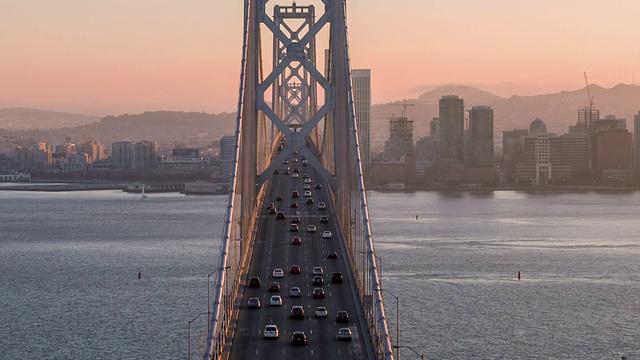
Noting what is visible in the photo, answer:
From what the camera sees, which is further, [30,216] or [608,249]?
[30,216]

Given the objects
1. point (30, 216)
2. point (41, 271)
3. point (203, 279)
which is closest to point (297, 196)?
point (203, 279)

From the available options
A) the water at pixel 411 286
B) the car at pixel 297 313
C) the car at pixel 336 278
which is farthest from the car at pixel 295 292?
the water at pixel 411 286

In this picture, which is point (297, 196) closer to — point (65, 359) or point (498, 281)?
point (65, 359)

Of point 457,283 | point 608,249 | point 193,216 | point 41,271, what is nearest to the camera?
point 457,283

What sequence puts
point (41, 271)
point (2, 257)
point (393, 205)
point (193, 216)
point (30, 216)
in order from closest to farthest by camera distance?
point (41, 271) < point (2, 257) < point (193, 216) < point (30, 216) < point (393, 205)

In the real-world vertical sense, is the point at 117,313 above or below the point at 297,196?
below

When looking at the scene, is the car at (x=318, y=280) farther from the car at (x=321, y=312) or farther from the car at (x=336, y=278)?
the car at (x=321, y=312)
